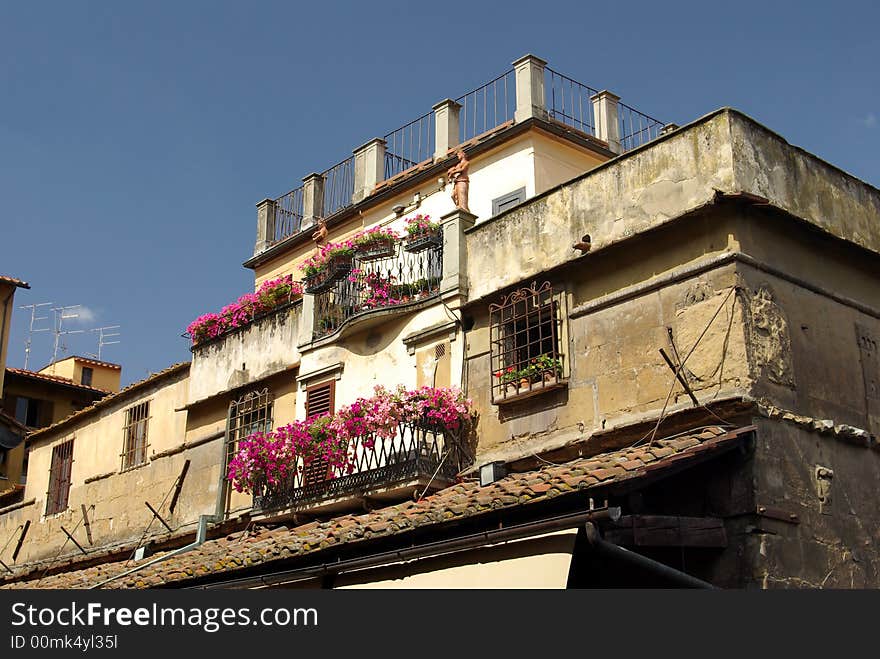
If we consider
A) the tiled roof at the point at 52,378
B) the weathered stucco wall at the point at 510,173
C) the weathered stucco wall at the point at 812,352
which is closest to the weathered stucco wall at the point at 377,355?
the weathered stucco wall at the point at 510,173

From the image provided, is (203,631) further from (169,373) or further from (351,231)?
(351,231)

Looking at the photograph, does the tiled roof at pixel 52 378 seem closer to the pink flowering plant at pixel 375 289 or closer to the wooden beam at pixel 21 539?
the wooden beam at pixel 21 539

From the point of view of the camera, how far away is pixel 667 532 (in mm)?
11688

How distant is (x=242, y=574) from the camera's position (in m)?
14.6

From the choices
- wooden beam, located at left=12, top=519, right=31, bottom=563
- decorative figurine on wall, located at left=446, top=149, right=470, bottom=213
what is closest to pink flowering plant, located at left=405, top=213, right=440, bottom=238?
decorative figurine on wall, located at left=446, top=149, right=470, bottom=213

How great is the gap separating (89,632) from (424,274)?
9444mm

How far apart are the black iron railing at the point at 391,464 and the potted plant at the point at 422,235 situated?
2.79m

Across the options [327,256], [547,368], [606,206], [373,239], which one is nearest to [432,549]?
[547,368]

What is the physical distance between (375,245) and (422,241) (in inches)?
43.0

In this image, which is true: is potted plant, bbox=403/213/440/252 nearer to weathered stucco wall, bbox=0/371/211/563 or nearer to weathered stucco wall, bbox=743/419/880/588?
weathered stucco wall, bbox=0/371/211/563

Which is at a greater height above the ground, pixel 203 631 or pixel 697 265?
pixel 697 265

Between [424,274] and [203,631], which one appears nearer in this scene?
[203,631]

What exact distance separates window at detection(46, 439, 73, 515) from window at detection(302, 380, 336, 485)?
29.8 ft

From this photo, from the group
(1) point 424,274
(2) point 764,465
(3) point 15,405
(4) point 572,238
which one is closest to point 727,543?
(2) point 764,465
